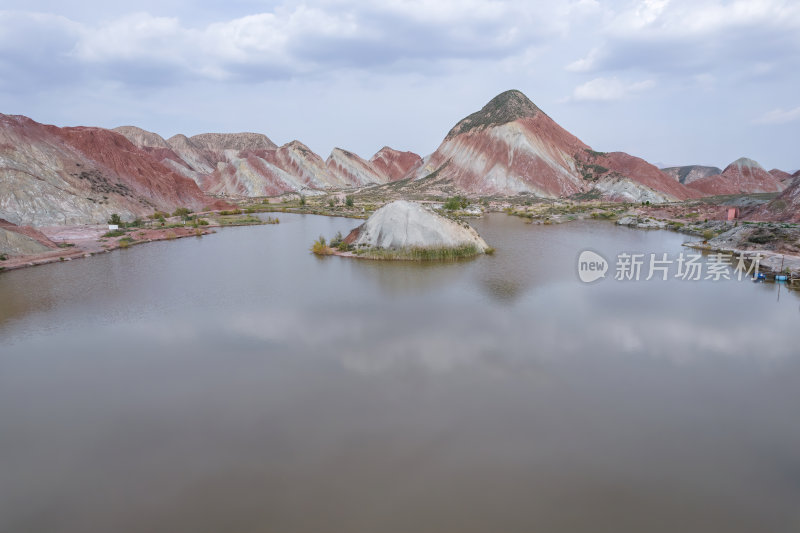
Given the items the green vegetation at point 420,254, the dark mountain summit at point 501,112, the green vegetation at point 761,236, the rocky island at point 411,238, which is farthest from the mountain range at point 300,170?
the green vegetation at point 420,254

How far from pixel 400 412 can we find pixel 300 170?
12073 cm

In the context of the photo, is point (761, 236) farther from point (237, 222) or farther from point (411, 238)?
point (237, 222)

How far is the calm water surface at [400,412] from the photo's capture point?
6.83 metres

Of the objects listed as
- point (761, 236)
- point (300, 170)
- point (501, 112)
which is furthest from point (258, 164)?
point (761, 236)

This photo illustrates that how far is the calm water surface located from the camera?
22.4 feet

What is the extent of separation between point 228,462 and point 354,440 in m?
2.31

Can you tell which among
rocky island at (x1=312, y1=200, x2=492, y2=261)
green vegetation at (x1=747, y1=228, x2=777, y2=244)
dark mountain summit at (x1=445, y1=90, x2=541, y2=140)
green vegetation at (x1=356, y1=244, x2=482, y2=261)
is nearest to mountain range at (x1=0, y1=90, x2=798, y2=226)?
dark mountain summit at (x1=445, y1=90, x2=541, y2=140)

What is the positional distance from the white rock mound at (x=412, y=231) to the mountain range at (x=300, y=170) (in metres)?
32.4

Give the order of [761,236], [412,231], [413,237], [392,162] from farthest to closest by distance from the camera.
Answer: [392,162]
[761,236]
[412,231]
[413,237]

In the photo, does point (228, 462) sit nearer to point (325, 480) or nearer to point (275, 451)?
point (275, 451)

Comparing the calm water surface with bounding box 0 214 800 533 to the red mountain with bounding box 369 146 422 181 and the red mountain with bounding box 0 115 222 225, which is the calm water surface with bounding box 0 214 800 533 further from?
the red mountain with bounding box 369 146 422 181

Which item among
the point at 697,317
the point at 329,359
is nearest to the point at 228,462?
the point at 329,359

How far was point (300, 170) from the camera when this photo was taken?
402 ft

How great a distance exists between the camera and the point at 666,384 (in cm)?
1045
